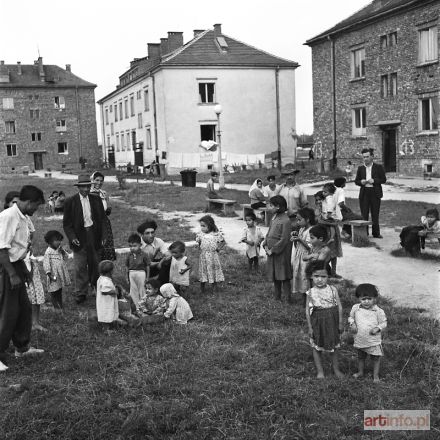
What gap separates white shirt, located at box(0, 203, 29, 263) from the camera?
5.69 meters

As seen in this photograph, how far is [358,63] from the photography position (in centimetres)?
2953

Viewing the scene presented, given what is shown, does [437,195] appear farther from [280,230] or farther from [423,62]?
[280,230]

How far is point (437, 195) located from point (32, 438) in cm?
1750

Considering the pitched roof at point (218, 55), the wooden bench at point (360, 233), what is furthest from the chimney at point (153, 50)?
the wooden bench at point (360, 233)

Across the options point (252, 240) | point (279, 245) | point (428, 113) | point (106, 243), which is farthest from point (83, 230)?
point (428, 113)

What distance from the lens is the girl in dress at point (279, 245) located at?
7543 mm

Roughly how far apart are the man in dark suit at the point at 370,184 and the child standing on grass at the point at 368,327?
712 cm

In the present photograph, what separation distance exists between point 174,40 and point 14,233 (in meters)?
40.4

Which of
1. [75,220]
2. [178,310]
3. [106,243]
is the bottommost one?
[178,310]

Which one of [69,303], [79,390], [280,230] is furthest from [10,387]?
[280,230]

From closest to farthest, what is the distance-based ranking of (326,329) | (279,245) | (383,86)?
(326,329) < (279,245) < (383,86)

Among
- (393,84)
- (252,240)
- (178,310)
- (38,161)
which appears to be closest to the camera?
(178,310)

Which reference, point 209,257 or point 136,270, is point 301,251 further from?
point 136,270

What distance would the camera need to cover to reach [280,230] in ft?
24.8
